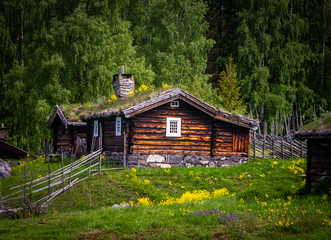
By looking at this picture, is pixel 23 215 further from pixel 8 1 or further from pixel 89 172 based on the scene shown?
pixel 8 1

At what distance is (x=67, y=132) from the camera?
33.0 meters

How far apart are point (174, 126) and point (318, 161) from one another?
10578 millimetres

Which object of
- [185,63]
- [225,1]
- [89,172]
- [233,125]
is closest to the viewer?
[89,172]

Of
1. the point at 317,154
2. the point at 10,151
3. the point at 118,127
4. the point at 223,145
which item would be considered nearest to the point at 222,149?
the point at 223,145

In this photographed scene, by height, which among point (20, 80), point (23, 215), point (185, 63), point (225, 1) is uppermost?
point (225, 1)

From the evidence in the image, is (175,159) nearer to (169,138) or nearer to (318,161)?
(169,138)

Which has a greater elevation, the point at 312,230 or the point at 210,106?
the point at 210,106

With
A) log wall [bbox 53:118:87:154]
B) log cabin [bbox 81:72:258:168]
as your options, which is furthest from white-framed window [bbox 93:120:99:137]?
log wall [bbox 53:118:87:154]

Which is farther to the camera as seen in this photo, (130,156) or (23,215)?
(130,156)

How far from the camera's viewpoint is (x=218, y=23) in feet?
181

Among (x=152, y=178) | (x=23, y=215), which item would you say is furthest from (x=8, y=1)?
(x=23, y=215)

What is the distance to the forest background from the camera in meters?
34.5

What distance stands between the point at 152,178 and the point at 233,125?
26.5 ft

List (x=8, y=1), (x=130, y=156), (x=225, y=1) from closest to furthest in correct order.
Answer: (x=130, y=156)
(x=8, y=1)
(x=225, y=1)
